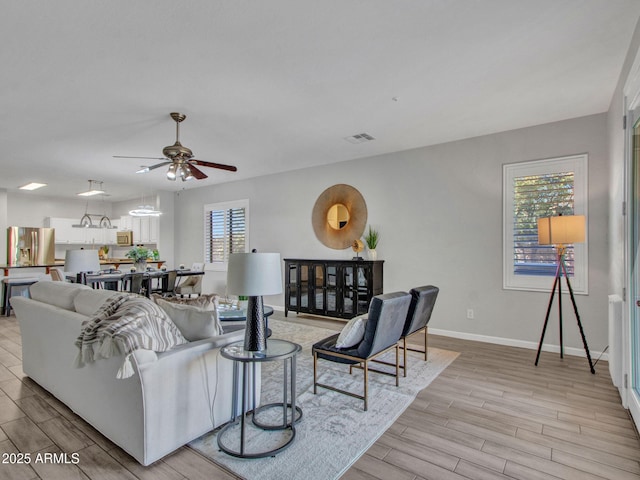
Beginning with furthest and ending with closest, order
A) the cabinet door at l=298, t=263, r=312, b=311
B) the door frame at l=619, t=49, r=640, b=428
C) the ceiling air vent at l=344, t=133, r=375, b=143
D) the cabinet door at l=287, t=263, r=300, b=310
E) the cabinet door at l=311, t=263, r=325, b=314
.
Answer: the cabinet door at l=287, t=263, r=300, b=310, the cabinet door at l=298, t=263, r=312, b=311, the cabinet door at l=311, t=263, r=325, b=314, the ceiling air vent at l=344, t=133, r=375, b=143, the door frame at l=619, t=49, r=640, b=428

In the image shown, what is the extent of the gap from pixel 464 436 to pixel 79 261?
14.8 ft

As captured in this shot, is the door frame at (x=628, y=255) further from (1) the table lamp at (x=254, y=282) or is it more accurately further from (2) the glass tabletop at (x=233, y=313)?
(2) the glass tabletop at (x=233, y=313)

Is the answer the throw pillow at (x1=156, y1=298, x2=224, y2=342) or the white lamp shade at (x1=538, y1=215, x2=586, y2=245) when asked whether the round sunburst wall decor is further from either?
the throw pillow at (x1=156, y1=298, x2=224, y2=342)

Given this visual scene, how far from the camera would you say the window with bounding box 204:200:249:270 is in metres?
7.51

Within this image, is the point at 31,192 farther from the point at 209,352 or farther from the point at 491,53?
the point at 491,53

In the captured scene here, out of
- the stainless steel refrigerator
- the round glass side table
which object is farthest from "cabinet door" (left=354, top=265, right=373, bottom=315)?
the stainless steel refrigerator

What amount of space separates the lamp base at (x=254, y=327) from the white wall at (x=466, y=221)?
3390mm

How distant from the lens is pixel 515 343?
435 cm

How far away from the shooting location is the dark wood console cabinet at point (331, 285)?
5297 millimetres

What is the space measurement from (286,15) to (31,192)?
9971 mm

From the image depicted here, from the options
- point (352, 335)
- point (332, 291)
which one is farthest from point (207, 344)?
point (332, 291)

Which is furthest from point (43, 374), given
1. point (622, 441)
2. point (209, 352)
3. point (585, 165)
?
point (585, 165)

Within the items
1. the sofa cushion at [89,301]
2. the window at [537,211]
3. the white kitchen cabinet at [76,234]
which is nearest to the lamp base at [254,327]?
Result: the sofa cushion at [89,301]

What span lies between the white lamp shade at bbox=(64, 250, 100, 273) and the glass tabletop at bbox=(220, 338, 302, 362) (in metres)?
3.05
